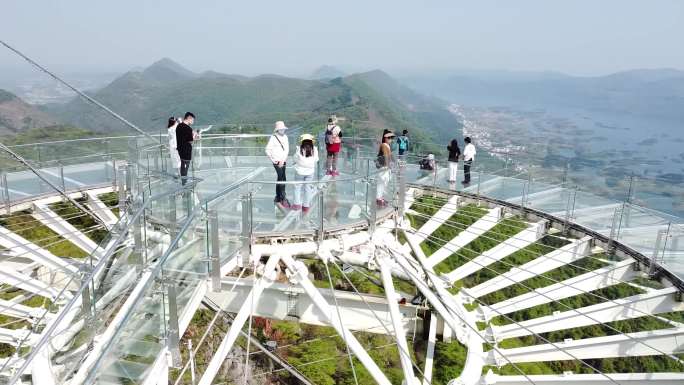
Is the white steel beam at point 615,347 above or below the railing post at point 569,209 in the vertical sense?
below

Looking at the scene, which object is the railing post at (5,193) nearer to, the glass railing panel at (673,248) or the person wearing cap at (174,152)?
the person wearing cap at (174,152)

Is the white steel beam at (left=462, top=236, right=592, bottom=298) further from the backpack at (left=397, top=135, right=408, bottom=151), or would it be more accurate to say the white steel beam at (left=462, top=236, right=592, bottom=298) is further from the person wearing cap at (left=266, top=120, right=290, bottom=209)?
the backpack at (left=397, top=135, right=408, bottom=151)

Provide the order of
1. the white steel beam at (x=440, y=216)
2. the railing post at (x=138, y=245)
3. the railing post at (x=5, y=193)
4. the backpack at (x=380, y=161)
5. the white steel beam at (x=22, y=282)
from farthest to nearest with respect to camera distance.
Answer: the white steel beam at (x=440, y=216), the railing post at (x=5, y=193), the backpack at (x=380, y=161), the white steel beam at (x=22, y=282), the railing post at (x=138, y=245)

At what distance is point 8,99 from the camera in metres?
66.4

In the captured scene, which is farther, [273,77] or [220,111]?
[273,77]

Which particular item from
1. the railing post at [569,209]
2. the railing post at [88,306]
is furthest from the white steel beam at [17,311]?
the railing post at [569,209]

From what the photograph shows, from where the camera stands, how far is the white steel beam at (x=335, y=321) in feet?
24.4

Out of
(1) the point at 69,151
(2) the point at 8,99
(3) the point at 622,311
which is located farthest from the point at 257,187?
(2) the point at 8,99

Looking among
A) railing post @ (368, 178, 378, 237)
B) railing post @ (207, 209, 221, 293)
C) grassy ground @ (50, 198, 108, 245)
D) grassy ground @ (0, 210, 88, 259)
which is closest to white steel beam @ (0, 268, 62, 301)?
grassy ground @ (0, 210, 88, 259)

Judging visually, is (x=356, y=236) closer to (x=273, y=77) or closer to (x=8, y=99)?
(x=8, y=99)

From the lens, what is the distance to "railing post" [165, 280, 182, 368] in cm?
617

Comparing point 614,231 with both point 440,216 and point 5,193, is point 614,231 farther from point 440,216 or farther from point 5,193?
point 5,193

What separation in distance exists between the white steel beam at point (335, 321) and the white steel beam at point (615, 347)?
7.80 ft

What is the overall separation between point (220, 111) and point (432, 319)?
427 feet
